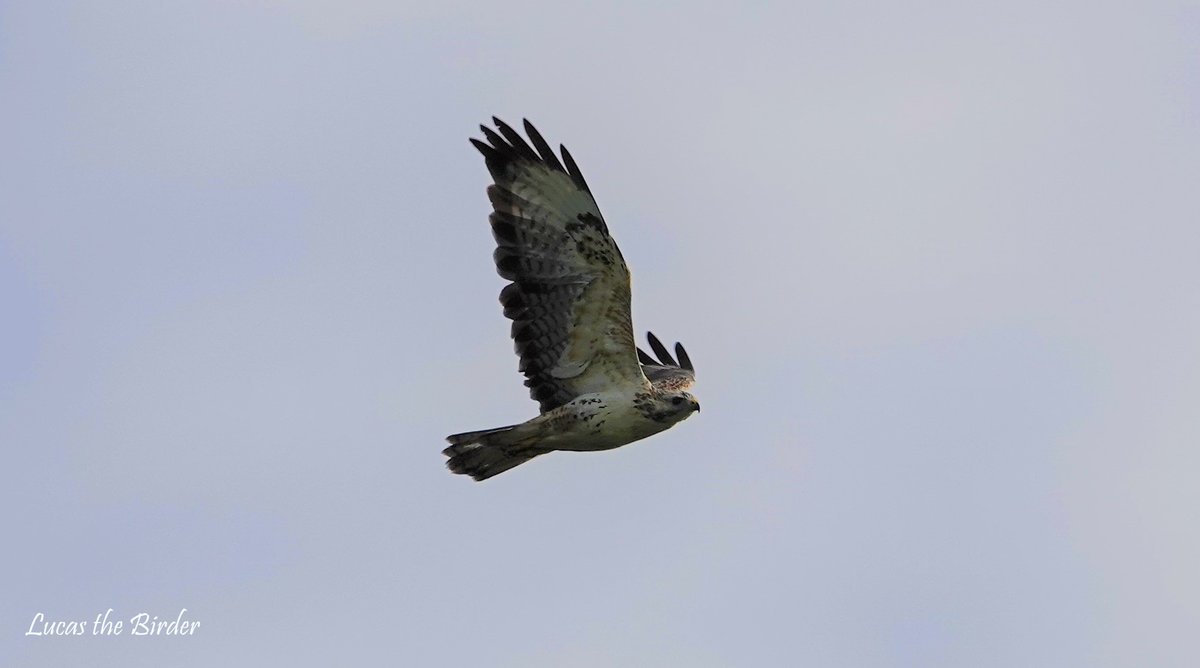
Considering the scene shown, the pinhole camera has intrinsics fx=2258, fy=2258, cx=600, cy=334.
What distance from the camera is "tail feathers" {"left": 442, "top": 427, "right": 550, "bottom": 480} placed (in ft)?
50.1

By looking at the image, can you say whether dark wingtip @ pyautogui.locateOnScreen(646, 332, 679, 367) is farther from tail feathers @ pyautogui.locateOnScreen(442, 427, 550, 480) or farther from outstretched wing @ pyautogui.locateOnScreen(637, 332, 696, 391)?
tail feathers @ pyautogui.locateOnScreen(442, 427, 550, 480)

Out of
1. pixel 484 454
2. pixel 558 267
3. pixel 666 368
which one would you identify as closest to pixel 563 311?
pixel 558 267

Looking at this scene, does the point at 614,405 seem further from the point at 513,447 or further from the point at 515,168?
the point at 515,168

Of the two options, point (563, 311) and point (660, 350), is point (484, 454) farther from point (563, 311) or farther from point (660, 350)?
point (660, 350)

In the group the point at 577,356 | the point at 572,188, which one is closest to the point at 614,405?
the point at 577,356

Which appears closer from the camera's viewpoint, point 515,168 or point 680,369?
point 515,168

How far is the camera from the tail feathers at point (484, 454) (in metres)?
15.3

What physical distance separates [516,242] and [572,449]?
1465 millimetres

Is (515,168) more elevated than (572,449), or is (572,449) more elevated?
(515,168)

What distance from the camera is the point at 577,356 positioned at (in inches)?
599

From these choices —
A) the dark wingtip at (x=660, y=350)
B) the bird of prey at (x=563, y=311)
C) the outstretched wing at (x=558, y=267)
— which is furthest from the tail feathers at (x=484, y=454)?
the dark wingtip at (x=660, y=350)

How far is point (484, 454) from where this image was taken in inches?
604

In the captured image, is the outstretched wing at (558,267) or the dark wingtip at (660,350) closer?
the outstretched wing at (558,267)

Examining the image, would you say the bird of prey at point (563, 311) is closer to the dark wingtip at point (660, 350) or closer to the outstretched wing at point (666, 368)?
the outstretched wing at point (666, 368)
